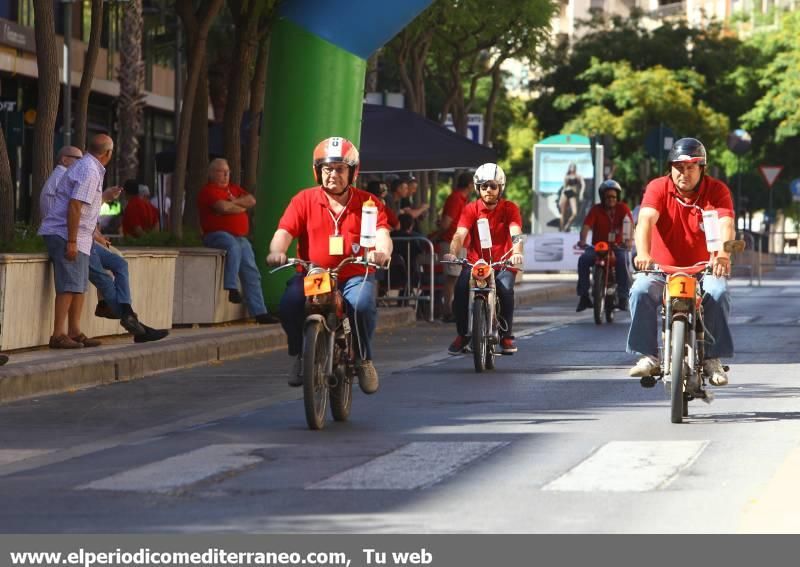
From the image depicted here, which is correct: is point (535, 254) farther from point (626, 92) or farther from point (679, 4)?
point (679, 4)

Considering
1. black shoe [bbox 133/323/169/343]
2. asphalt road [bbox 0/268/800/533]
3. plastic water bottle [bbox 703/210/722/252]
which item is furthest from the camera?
black shoe [bbox 133/323/169/343]

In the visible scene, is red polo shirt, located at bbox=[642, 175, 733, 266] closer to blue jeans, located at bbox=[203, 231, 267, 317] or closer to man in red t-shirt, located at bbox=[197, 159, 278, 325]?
man in red t-shirt, located at bbox=[197, 159, 278, 325]

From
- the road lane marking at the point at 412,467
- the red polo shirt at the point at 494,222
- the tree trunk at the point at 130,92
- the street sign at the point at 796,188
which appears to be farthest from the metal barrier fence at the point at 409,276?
the street sign at the point at 796,188

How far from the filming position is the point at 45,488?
10.5 meters

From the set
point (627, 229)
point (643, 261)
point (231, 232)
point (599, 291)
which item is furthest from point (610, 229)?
point (643, 261)

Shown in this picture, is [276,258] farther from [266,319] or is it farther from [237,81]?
[237,81]

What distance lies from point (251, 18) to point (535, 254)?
21.2 meters

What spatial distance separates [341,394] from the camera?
1356cm

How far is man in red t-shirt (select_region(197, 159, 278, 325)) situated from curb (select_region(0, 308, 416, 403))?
33.7 inches

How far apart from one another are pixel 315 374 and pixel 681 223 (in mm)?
2557

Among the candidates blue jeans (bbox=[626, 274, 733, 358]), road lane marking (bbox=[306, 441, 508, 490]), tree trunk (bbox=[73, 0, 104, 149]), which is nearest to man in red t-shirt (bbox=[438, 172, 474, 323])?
tree trunk (bbox=[73, 0, 104, 149])

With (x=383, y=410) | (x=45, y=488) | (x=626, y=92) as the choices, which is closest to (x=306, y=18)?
(x=383, y=410)

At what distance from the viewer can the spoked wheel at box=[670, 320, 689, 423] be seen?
1320 centimetres

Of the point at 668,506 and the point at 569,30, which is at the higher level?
the point at 569,30
